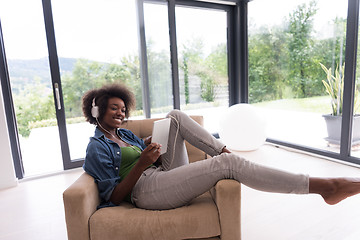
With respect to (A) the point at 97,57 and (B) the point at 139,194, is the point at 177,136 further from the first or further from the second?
(A) the point at 97,57

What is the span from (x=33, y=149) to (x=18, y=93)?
0.69 meters

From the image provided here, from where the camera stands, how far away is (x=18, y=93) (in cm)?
272

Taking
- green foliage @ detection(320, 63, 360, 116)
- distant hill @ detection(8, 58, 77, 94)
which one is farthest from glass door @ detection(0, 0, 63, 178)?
green foliage @ detection(320, 63, 360, 116)

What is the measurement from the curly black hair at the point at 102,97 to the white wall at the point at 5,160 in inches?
57.5

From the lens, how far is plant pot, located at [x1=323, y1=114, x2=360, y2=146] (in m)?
2.81

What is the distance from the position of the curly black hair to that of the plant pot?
252 centimetres

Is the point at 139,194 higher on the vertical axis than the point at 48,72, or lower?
lower

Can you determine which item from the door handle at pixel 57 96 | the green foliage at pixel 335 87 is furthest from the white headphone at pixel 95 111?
the green foliage at pixel 335 87

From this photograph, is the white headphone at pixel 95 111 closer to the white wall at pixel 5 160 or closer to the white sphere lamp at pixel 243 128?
the white wall at pixel 5 160

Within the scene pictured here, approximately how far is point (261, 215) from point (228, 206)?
80 centimetres

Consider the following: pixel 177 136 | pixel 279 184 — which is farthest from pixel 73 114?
pixel 279 184

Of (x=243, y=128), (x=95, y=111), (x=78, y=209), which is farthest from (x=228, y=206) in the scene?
(x=243, y=128)

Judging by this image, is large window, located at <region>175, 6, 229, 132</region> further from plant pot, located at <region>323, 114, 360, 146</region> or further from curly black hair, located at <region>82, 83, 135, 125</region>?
curly black hair, located at <region>82, 83, 135, 125</region>

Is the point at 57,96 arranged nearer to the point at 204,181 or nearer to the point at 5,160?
the point at 5,160
